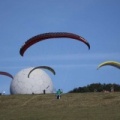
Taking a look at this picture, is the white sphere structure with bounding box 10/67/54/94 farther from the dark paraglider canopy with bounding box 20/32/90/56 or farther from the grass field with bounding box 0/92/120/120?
the dark paraglider canopy with bounding box 20/32/90/56

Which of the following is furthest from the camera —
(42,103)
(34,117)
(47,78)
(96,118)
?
(47,78)

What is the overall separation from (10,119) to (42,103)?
12.9 metres

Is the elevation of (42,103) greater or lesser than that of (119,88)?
lesser

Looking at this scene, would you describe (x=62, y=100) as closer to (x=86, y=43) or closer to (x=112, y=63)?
(x=112, y=63)

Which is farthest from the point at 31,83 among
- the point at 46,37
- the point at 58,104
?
the point at 46,37

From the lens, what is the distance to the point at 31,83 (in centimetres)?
7369

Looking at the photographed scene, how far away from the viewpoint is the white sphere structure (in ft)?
240

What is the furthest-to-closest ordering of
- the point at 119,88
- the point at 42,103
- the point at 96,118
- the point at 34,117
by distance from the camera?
the point at 119,88
the point at 42,103
the point at 34,117
the point at 96,118

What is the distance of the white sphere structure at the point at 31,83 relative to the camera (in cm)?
→ 7306

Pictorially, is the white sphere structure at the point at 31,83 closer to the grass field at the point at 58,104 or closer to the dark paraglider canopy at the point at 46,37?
the grass field at the point at 58,104

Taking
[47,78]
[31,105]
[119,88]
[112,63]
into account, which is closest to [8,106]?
[31,105]

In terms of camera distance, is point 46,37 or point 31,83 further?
point 31,83

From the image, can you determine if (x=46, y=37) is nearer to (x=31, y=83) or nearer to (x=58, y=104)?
(x=58, y=104)

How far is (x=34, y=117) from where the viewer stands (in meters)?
28.8
